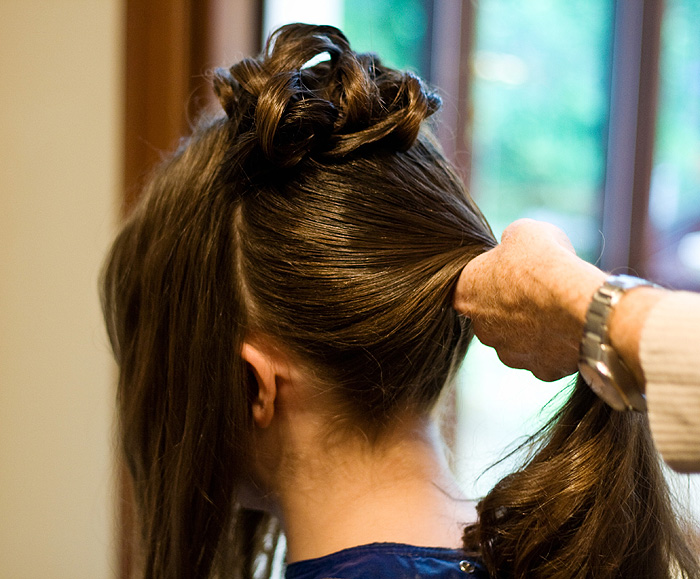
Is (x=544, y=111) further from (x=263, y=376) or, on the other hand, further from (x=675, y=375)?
(x=675, y=375)

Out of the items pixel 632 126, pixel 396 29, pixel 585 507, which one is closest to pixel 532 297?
pixel 585 507

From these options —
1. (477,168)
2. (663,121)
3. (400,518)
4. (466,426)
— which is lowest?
(466,426)

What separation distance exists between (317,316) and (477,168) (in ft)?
3.23

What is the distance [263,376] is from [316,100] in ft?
0.81

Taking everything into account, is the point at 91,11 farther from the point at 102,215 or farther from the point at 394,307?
the point at 394,307

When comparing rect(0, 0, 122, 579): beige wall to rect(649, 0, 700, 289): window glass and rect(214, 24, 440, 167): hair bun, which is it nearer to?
rect(214, 24, 440, 167): hair bun

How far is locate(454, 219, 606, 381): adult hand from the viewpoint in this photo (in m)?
0.43

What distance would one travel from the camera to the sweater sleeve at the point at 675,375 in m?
0.35

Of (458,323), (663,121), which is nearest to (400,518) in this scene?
(458,323)

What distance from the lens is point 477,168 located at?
57.4 inches

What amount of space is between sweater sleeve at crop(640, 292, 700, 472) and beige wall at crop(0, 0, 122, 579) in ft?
2.73

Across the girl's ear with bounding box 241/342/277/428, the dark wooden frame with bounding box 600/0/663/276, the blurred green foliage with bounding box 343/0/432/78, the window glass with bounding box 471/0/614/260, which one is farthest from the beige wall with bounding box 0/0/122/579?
the dark wooden frame with bounding box 600/0/663/276

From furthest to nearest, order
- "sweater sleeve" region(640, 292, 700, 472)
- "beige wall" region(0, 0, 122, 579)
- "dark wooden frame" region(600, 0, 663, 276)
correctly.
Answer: "dark wooden frame" region(600, 0, 663, 276) < "beige wall" region(0, 0, 122, 579) < "sweater sleeve" region(640, 292, 700, 472)

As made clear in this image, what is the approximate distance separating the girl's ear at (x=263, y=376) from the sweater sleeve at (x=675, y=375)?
0.33 m
